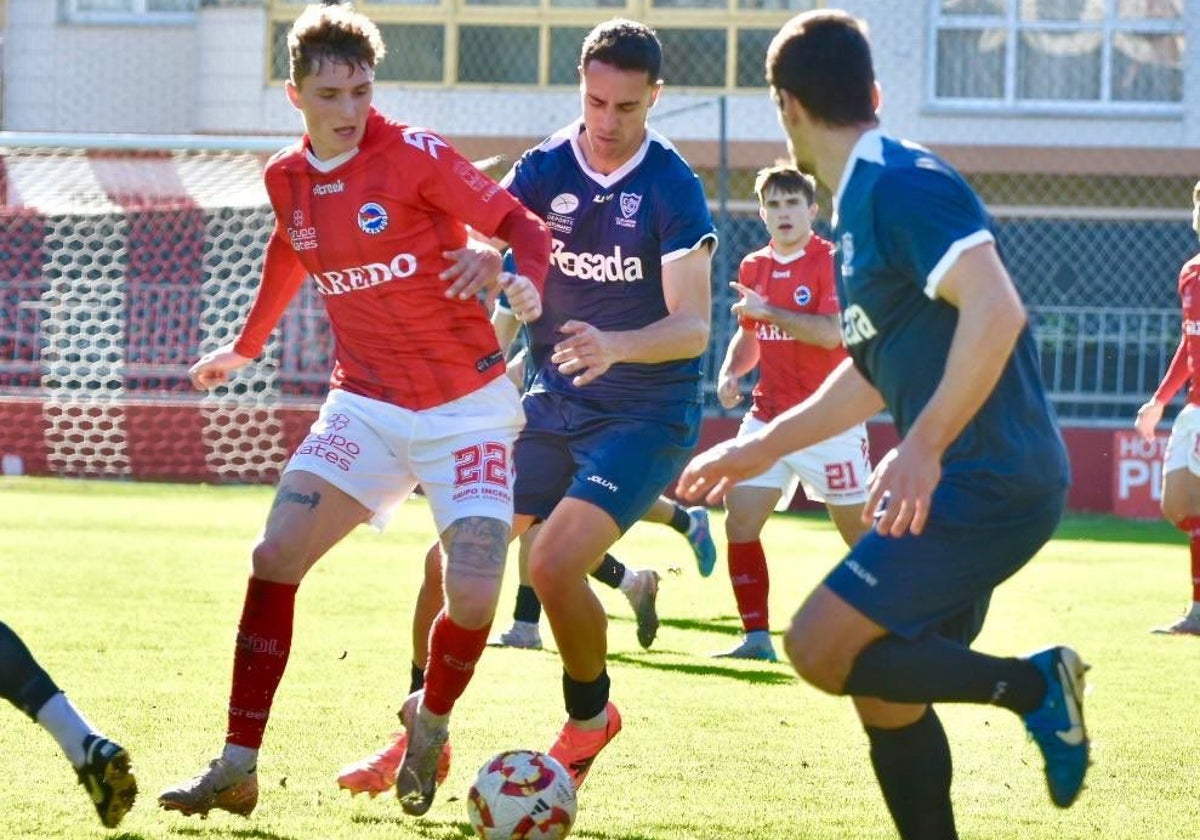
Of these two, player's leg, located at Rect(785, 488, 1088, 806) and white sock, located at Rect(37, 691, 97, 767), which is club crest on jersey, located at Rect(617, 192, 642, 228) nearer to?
player's leg, located at Rect(785, 488, 1088, 806)

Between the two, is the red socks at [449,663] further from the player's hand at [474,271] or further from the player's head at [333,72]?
the player's head at [333,72]

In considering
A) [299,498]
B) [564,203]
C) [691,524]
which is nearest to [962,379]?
[299,498]

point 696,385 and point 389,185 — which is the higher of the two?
point 389,185

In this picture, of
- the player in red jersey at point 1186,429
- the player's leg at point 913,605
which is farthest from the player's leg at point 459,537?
the player in red jersey at point 1186,429

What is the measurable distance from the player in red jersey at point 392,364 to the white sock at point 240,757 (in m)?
0.03

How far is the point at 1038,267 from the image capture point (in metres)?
21.5

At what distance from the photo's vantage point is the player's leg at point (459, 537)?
17.0 ft

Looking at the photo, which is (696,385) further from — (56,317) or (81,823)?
(56,317)

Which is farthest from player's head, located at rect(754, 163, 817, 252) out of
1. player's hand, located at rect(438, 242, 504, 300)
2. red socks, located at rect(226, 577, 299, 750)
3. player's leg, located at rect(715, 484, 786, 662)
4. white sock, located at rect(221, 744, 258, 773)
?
white sock, located at rect(221, 744, 258, 773)

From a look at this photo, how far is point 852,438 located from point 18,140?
28.9 feet

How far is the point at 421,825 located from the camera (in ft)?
16.9

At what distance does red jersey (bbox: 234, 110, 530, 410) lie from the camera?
5.39 metres

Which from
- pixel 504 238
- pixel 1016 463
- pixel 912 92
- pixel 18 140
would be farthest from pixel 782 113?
pixel 912 92

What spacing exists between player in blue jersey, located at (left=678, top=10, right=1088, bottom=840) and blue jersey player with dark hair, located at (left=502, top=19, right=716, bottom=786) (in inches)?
54.6
